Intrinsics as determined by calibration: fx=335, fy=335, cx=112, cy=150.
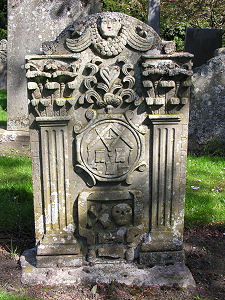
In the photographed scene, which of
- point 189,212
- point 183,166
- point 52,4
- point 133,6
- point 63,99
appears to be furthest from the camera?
point 133,6

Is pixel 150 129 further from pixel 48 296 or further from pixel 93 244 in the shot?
pixel 48 296

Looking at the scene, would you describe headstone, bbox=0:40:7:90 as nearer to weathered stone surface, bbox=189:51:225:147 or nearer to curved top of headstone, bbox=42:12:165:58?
weathered stone surface, bbox=189:51:225:147

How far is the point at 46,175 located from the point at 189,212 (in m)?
1.87

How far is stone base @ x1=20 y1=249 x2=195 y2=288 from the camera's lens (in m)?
2.75

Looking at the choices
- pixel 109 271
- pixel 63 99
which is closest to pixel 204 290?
pixel 109 271

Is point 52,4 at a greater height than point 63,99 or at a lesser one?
greater

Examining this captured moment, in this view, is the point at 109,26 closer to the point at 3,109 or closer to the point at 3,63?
the point at 3,109

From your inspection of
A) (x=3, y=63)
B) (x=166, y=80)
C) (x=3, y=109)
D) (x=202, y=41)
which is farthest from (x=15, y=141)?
(x=3, y=63)

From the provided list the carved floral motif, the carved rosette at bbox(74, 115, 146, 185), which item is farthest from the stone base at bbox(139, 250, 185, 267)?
the carved floral motif

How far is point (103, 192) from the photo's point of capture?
281 cm

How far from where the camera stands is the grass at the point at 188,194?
3.73 meters

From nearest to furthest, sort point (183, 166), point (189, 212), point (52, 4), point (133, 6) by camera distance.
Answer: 1. point (183, 166)
2. point (189, 212)
3. point (52, 4)
4. point (133, 6)

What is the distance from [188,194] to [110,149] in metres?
1.91

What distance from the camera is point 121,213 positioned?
112 inches
